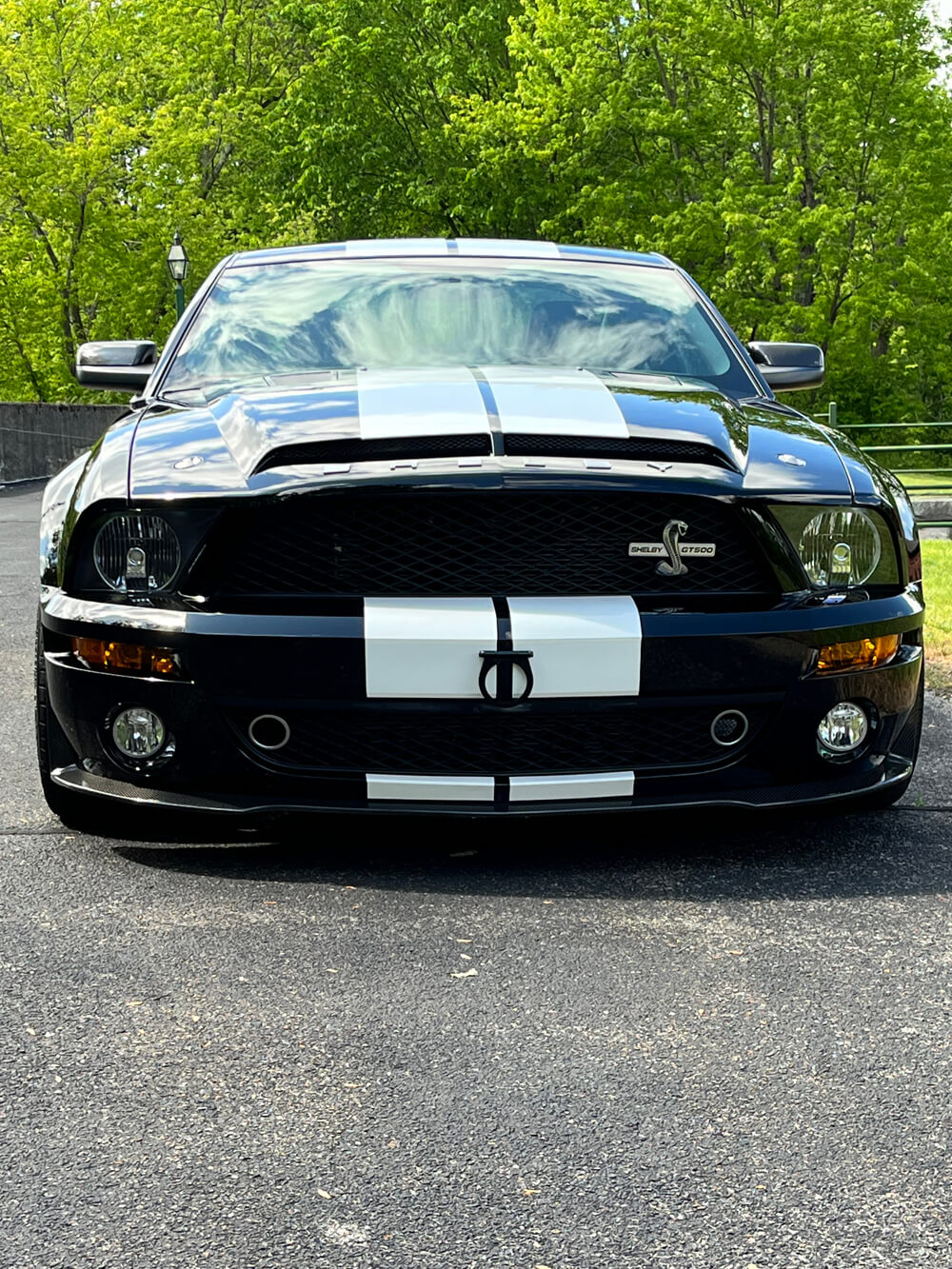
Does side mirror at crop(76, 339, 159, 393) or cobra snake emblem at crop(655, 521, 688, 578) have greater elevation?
side mirror at crop(76, 339, 159, 393)

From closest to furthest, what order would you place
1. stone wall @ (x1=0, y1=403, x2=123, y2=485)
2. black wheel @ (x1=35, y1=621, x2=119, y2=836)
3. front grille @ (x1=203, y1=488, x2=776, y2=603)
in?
1. front grille @ (x1=203, y1=488, x2=776, y2=603)
2. black wheel @ (x1=35, y1=621, x2=119, y2=836)
3. stone wall @ (x1=0, y1=403, x2=123, y2=485)

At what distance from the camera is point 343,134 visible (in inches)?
1524

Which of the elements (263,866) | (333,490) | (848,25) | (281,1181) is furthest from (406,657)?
(848,25)

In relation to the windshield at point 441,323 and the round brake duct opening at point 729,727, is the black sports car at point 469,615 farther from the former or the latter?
the windshield at point 441,323

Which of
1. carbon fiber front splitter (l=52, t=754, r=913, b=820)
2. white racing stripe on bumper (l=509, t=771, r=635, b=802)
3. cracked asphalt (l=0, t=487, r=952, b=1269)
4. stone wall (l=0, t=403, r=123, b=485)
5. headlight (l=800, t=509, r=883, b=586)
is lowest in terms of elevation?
stone wall (l=0, t=403, r=123, b=485)

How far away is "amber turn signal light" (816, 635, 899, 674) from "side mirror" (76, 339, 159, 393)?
96.5 inches

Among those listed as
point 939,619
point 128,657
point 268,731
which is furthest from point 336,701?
point 939,619

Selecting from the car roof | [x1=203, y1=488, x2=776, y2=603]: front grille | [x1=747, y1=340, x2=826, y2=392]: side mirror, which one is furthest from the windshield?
[x1=203, y1=488, x2=776, y2=603]: front grille

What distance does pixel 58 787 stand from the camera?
387 centimetres

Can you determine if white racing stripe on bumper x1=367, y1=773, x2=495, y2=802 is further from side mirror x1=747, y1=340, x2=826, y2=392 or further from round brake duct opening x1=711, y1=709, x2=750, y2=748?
side mirror x1=747, y1=340, x2=826, y2=392

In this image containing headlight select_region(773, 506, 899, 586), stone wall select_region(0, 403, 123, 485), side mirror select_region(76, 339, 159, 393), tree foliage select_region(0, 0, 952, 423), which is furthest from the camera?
tree foliage select_region(0, 0, 952, 423)

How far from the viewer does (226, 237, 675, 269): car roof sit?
5215 millimetres

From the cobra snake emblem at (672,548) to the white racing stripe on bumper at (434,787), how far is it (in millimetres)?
601

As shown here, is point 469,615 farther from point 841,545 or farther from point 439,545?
point 841,545
